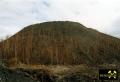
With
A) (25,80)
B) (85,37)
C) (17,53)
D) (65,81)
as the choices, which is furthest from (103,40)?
(25,80)

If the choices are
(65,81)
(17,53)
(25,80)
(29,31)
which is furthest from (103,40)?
(25,80)

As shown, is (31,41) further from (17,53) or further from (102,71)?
(102,71)

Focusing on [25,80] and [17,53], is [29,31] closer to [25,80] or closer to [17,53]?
[17,53]

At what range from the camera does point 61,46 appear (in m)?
43.7

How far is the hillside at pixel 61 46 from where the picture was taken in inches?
1560

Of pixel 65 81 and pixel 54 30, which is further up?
pixel 54 30

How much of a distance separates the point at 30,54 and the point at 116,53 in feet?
38.7

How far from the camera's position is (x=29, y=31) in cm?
4850

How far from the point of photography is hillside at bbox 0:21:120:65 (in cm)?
3962

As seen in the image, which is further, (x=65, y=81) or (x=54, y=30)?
(x=54, y=30)

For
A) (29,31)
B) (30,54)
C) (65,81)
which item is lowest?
(65,81)

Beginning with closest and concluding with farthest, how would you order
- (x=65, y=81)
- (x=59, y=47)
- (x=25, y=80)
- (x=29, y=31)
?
(x=25, y=80) → (x=65, y=81) → (x=59, y=47) → (x=29, y=31)

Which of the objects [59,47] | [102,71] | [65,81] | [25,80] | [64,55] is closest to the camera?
[102,71]

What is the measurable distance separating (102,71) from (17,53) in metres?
27.8
